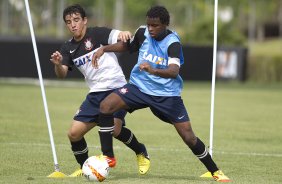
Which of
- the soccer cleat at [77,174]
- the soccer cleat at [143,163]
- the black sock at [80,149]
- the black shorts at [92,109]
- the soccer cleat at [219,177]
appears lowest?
the soccer cleat at [143,163]

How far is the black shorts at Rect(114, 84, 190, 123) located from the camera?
36.8 feet

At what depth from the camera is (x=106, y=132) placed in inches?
449

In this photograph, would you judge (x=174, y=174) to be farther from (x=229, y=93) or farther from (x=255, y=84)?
(x=255, y=84)

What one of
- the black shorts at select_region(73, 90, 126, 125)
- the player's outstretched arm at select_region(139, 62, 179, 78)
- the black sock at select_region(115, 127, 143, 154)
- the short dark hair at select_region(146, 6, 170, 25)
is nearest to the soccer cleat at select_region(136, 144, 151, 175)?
the black sock at select_region(115, 127, 143, 154)

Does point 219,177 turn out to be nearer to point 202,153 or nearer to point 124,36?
point 202,153

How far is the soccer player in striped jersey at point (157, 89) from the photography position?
1113 centimetres

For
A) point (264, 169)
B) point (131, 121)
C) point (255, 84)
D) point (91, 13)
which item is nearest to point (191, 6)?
point (91, 13)

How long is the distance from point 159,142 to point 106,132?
5.69 m

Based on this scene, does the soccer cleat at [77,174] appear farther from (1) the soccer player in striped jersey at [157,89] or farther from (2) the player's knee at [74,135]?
(1) the soccer player in striped jersey at [157,89]

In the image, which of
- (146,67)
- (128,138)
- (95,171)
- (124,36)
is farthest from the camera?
(128,138)

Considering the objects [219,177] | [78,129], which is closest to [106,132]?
[78,129]

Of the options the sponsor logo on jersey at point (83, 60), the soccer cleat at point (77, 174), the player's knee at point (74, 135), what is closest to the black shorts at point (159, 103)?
the sponsor logo on jersey at point (83, 60)

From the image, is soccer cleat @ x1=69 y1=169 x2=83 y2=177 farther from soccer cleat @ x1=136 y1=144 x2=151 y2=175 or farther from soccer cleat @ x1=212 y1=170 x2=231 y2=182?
soccer cleat @ x1=212 y1=170 x2=231 y2=182

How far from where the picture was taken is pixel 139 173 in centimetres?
1237
